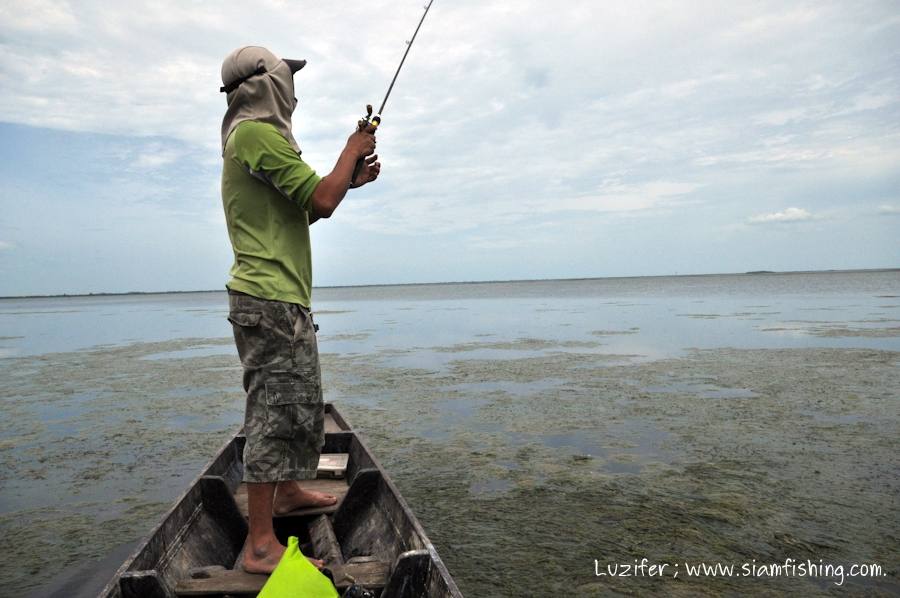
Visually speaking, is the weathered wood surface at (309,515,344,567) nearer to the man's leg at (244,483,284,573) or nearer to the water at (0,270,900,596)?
the man's leg at (244,483,284,573)

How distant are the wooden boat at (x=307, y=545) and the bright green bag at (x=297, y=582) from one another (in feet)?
0.86

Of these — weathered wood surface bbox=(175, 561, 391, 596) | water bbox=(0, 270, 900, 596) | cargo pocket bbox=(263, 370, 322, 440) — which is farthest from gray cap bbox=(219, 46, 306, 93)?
water bbox=(0, 270, 900, 596)

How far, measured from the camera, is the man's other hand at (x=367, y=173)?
2801 millimetres

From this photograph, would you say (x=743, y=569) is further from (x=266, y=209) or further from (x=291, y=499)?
(x=266, y=209)

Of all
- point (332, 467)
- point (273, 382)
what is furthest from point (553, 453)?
point (273, 382)

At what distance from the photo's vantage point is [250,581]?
2.52 metres

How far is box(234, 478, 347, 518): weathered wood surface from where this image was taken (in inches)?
135

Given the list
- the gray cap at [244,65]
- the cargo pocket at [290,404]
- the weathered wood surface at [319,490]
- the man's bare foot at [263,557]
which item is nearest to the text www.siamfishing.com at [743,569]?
the weathered wood surface at [319,490]

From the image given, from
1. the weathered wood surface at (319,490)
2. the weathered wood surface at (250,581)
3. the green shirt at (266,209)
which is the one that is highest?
the green shirt at (266,209)

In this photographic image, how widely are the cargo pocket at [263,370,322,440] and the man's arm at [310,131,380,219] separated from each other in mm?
714

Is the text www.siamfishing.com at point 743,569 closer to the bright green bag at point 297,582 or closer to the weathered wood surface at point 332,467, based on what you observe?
the weathered wood surface at point 332,467

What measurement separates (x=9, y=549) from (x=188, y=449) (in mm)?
2531

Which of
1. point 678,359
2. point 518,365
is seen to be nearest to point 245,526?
point 518,365

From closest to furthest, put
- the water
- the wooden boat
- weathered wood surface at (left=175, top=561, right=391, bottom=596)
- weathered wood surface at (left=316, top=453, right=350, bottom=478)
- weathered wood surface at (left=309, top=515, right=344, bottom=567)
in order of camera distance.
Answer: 1. the wooden boat
2. weathered wood surface at (left=175, top=561, right=391, bottom=596)
3. weathered wood surface at (left=309, top=515, right=344, bottom=567)
4. the water
5. weathered wood surface at (left=316, top=453, right=350, bottom=478)
